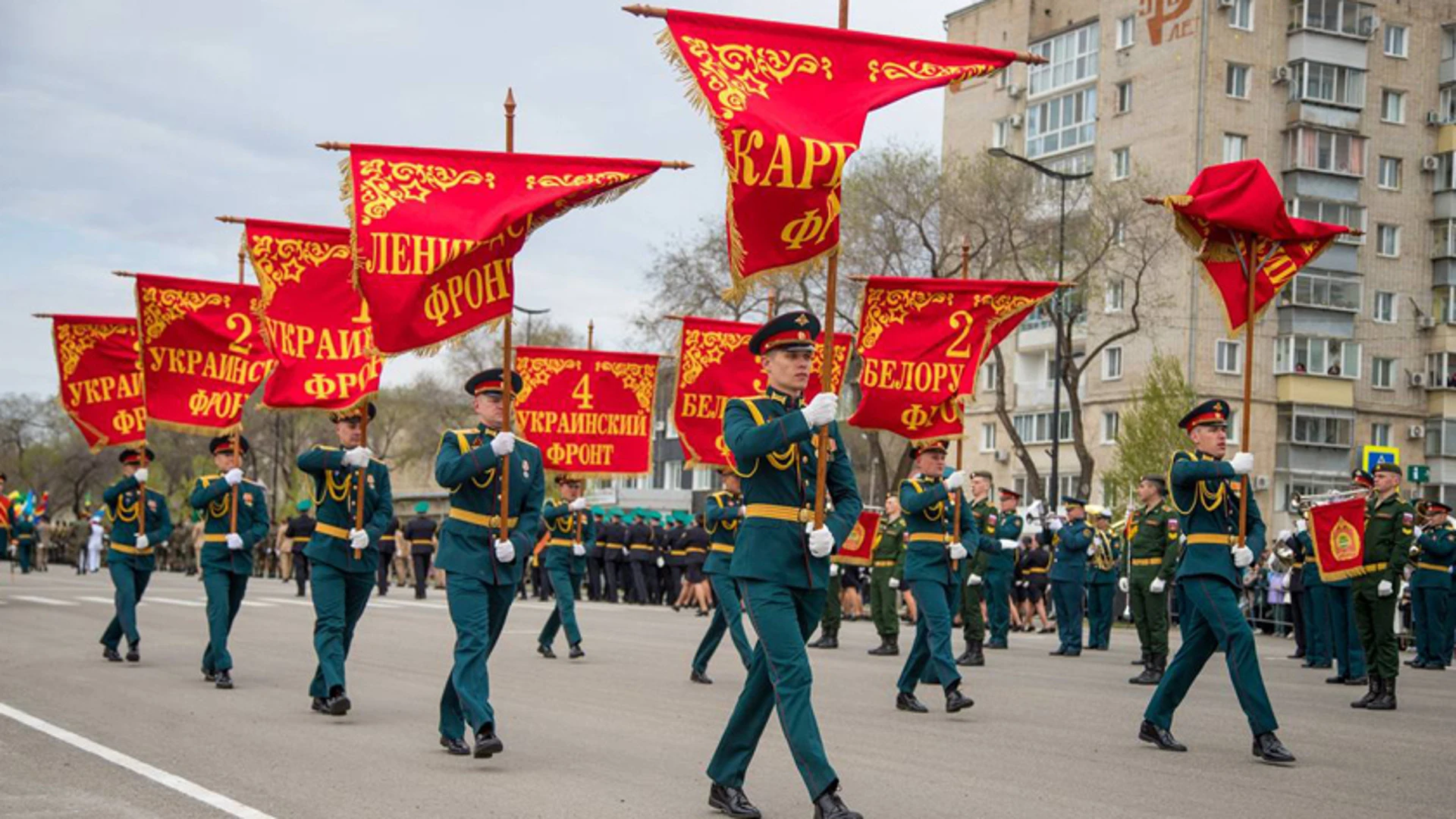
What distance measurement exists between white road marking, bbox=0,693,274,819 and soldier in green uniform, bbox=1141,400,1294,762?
5865 mm

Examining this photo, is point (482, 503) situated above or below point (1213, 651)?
above

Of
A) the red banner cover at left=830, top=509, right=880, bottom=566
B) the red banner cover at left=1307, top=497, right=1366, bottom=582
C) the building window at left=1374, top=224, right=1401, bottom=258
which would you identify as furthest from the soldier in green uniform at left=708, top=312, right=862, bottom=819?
the building window at left=1374, top=224, right=1401, bottom=258

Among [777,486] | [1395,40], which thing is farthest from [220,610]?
[1395,40]

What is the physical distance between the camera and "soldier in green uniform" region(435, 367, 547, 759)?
9.77 metres

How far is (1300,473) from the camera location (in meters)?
58.6

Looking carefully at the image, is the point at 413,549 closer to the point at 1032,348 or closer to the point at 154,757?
the point at 154,757

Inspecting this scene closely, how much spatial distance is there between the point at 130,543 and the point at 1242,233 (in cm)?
1029

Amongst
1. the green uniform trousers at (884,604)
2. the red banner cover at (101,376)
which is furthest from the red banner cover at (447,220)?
the green uniform trousers at (884,604)

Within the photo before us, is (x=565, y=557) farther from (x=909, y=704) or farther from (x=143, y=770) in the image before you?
(x=143, y=770)

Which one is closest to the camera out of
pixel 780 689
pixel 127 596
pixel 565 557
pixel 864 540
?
pixel 780 689

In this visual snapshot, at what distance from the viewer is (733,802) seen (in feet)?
26.5

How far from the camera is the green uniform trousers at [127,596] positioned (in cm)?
1584

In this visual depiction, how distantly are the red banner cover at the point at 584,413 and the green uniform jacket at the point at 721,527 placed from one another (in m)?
4.55

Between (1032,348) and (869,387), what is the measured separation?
50.2 meters
